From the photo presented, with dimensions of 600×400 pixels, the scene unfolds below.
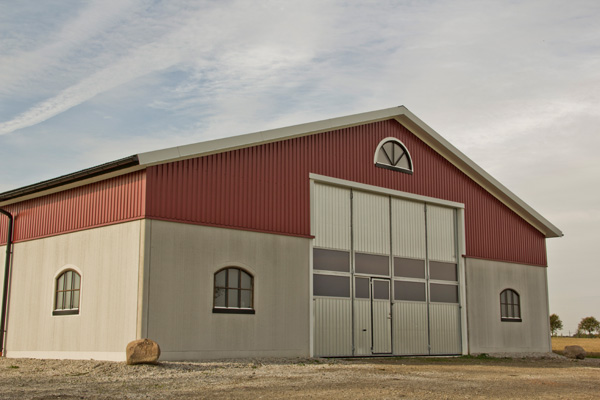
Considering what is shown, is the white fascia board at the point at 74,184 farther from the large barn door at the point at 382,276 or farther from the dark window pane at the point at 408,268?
the dark window pane at the point at 408,268

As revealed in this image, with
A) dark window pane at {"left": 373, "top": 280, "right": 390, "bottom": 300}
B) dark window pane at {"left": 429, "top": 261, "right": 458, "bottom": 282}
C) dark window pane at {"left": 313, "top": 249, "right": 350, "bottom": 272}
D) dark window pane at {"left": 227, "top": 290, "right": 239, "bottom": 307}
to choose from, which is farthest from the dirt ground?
dark window pane at {"left": 429, "top": 261, "right": 458, "bottom": 282}

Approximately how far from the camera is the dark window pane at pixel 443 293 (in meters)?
22.1

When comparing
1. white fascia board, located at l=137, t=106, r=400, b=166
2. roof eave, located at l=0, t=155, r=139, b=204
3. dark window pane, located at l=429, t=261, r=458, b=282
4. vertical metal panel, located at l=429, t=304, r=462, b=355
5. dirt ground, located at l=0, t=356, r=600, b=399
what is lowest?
dirt ground, located at l=0, t=356, r=600, b=399

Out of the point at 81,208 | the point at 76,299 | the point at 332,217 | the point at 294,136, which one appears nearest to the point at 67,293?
the point at 76,299

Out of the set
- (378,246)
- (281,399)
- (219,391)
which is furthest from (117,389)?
(378,246)

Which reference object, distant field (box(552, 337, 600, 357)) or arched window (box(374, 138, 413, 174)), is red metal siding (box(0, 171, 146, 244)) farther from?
distant field (box(552, 337, 600, 357))

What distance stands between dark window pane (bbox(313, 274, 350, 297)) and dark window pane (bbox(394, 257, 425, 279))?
2.29 metres

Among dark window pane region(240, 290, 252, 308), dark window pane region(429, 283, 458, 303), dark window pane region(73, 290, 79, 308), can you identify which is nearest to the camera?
dark window pane region(240, 290, 252, 308)

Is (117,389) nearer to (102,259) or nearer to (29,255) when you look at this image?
(102,259)

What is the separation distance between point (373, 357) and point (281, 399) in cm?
984

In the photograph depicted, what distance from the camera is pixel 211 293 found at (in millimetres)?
16125

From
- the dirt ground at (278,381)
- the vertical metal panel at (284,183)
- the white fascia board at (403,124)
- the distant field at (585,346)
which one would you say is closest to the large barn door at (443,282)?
the vertical metal panel at (284,183)

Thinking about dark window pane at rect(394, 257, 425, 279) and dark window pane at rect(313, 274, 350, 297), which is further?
dark window pane at rect(394, 257, 425, 279)

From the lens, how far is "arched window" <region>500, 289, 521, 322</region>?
24625 millimetres
